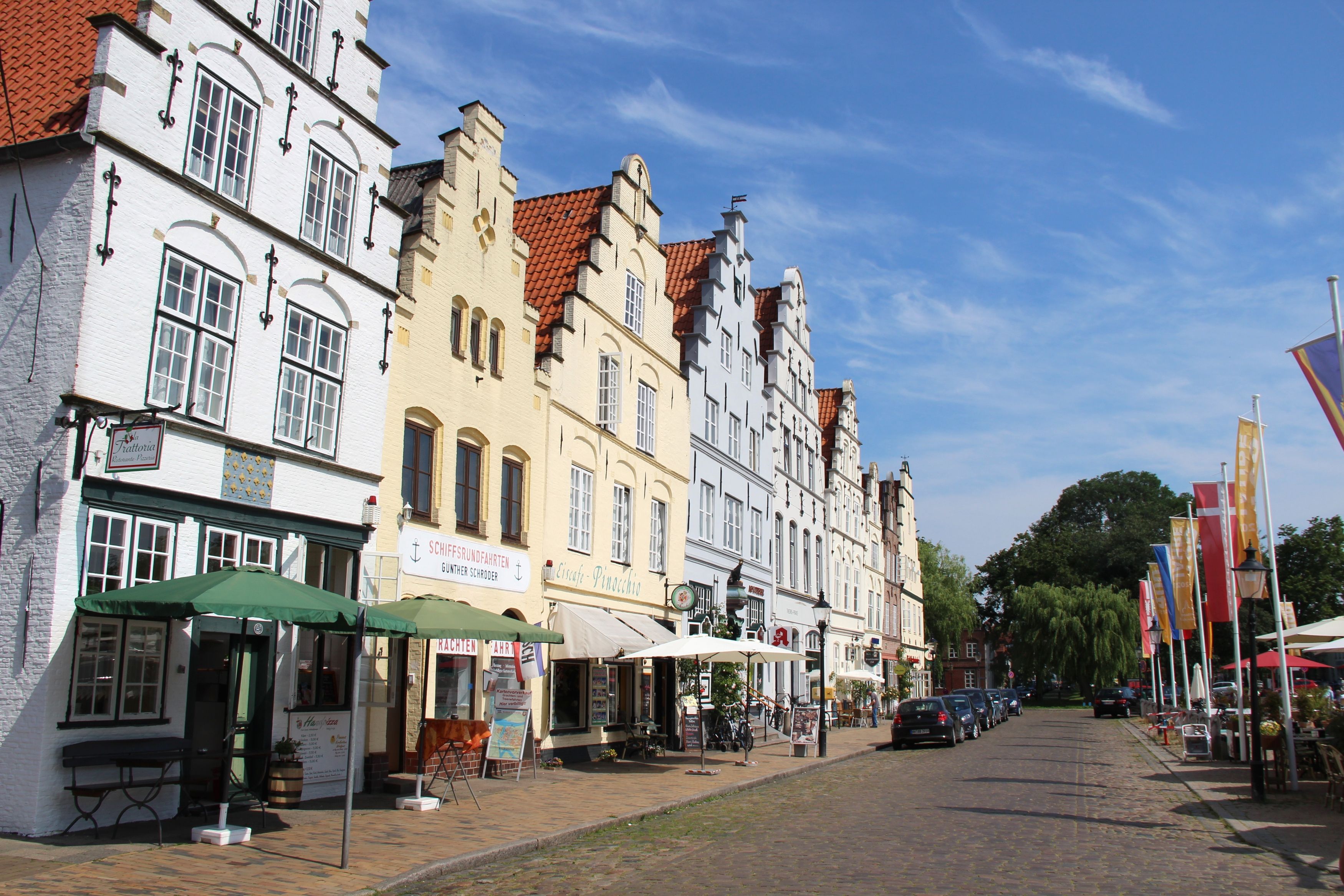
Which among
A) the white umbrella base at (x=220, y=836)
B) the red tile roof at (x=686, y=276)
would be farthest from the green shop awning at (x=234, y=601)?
the red tile roof at (x=686, y=276)

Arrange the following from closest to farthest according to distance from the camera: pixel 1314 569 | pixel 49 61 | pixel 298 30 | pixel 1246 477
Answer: pixel 49 61
pixel 298 30
pixel 1246 477
pixel 1314 569

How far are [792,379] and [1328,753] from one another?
24889 mm

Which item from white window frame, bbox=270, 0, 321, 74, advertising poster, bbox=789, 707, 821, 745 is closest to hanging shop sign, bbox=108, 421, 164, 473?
white window frame, bbox=270, 0, 321, 74

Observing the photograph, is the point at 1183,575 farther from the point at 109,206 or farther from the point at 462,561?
the point at 109,206

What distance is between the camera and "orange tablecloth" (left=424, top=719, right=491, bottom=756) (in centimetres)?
1429

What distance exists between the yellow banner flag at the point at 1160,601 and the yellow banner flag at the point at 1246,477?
19088 mm

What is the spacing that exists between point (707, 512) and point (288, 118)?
17377mm

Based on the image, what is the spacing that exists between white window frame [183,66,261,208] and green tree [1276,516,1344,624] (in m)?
68.9

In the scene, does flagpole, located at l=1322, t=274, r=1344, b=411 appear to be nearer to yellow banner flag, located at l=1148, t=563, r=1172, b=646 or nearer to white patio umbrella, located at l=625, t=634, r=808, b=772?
white patio umbrella, located at l=625, t=634, r=808, b=772

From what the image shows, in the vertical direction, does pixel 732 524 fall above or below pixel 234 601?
above

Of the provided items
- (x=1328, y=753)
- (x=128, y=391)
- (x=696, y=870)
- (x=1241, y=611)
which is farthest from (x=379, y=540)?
(x=1241, y=611)

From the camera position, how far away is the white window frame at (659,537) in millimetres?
25516

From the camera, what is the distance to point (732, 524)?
103 ft

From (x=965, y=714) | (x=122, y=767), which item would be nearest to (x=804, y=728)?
(x=965, y=714)
